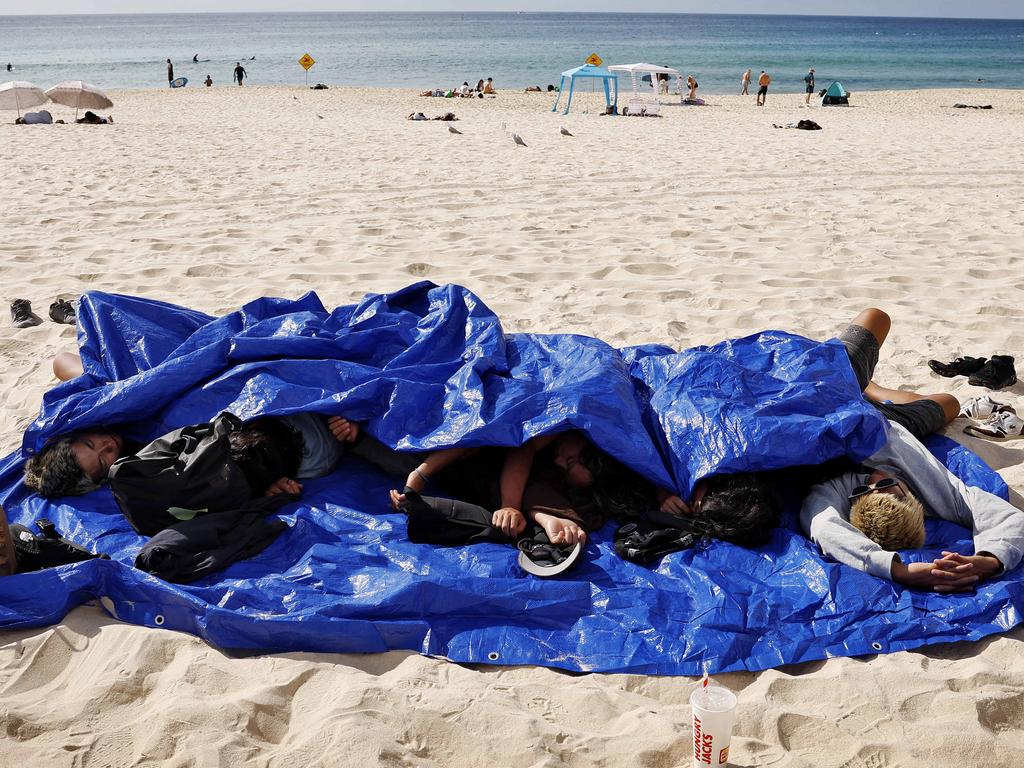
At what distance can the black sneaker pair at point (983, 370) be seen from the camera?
4422 millimetres

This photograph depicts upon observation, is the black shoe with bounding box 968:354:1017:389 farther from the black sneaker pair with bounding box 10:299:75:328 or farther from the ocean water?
the ocean water

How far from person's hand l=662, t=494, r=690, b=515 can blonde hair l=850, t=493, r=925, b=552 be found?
604mm

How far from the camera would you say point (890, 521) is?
10.1 feet

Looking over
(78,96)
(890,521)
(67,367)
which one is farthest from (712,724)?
(78,96)

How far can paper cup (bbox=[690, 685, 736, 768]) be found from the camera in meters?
2.15

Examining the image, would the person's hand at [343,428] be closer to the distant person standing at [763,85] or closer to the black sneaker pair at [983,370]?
the black sneaker pair at [983,370]

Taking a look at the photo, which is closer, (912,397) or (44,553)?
(44,553)

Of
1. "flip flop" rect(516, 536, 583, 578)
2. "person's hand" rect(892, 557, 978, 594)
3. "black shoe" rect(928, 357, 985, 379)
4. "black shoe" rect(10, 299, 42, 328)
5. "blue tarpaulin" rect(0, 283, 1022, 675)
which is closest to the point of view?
"blue tarpaulin" rect(0, 283, 1022, 675)

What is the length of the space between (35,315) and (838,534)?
480 centimetres

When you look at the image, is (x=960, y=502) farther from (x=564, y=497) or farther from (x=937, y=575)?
(x=564, y=497)

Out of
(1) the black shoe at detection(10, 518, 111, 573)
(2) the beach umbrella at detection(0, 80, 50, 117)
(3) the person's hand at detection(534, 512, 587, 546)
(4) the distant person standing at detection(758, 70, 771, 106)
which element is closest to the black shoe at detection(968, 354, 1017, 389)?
(3) the person's hand at detection(534, 512, 587, 546)

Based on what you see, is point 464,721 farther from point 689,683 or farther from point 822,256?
point 822,256

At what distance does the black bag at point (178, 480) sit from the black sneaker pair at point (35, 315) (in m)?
2.48

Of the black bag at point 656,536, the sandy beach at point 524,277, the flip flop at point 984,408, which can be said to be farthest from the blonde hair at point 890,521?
the flip flop at point 984,408
